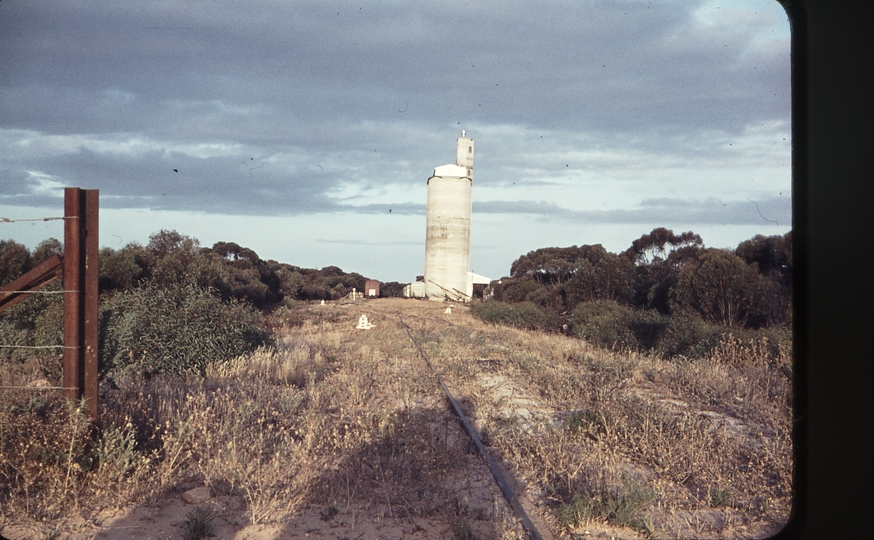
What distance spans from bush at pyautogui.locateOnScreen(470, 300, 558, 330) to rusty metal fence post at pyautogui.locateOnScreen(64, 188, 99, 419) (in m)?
23.6

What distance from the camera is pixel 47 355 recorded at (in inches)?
321

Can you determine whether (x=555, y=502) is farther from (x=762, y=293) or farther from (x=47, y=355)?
(x=762, y=293)

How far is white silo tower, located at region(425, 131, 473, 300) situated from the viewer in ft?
168

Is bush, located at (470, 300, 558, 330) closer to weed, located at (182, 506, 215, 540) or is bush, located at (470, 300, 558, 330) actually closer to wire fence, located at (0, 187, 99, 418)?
wire fence, located at (0, 187, 99, 418)

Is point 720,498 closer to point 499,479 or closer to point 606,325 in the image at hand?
point 499,479

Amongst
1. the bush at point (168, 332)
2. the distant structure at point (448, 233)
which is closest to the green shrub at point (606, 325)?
the bush at point (168, 332)

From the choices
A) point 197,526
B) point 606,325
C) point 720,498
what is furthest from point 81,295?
point 606,325

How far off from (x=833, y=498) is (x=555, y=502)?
2043 mm

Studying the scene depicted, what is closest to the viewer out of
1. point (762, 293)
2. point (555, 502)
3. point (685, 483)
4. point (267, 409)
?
point (555, 502)

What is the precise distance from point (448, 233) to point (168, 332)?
135 feet

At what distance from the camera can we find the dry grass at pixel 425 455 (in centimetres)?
502

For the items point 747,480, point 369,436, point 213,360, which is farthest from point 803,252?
point 213,360

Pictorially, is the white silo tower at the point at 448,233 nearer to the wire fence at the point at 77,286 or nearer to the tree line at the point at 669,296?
the tree line at the point at 669,296

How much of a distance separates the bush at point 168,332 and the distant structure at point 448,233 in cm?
3898
